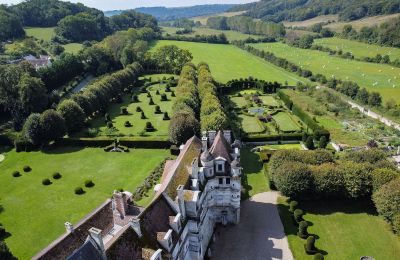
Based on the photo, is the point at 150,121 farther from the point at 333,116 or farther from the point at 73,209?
the point at 333,116

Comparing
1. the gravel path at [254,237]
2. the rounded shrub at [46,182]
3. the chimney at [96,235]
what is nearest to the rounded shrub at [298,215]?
the gravel path at [254,237]

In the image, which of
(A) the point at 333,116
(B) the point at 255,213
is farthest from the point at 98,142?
(A) the point at 333,116

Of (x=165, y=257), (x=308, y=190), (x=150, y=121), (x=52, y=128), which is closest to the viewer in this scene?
(x=165, y=257)

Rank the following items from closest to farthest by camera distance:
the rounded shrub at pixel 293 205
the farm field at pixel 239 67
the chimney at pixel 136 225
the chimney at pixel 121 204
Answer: the chimney at pixel 136 225 < the chimney at pixel 121 204 < the rounded shrub at pixel 293 205 < the farm field at pixel 239 67

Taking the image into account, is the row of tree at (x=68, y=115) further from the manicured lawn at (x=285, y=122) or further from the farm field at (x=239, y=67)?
the farm field at (x=239, y=67)

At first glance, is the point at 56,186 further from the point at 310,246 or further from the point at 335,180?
the point at 335,180

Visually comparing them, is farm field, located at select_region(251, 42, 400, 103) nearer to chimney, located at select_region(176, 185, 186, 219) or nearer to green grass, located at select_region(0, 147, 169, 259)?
green grass, located at select_region(0, 147, 169, 259)

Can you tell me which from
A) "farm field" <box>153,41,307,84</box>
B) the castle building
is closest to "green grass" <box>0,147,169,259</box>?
the castle building
